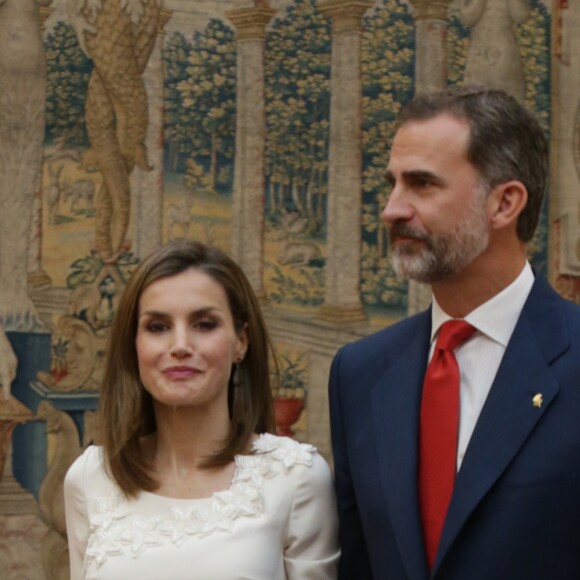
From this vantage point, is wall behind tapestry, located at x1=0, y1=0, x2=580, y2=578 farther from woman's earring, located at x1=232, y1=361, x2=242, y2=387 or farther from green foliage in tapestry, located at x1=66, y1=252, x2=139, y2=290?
woman's earring, located at x1=232, y1=361, x2=242, y2=387

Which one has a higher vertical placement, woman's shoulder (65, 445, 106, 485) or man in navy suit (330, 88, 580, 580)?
man in navy suit (330, 88, 580, 580)

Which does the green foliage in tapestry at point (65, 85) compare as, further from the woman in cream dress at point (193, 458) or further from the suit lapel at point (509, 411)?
the suit lapel at point (509, 411)

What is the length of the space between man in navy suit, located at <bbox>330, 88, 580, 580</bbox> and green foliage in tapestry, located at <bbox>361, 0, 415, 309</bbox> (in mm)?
4434

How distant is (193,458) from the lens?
3.53m

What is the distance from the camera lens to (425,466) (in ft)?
10.7

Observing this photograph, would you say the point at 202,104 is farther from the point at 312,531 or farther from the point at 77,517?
the point at 312,531

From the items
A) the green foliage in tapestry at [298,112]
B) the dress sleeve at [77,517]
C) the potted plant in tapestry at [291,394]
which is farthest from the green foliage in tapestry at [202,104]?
the dress sleeve at [77,517]

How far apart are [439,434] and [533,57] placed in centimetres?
511

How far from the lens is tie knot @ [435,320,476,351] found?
3.27 metres

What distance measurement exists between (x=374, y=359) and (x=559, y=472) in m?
0.65

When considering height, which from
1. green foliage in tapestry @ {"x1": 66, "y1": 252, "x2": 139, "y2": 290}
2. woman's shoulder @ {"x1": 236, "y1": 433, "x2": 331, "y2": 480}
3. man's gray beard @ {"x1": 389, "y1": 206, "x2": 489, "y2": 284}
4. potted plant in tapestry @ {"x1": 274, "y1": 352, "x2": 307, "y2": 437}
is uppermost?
man's gray beard @ {"x1": 389, "y1": 206, "x2": 489, "y2": 284}

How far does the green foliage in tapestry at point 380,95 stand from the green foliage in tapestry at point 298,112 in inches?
9.3

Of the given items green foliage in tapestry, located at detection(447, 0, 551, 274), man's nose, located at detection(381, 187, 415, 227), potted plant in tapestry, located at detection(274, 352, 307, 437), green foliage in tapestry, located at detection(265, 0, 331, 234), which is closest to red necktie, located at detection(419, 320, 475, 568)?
man's nose, located at detection(381, 187, 415, 227)

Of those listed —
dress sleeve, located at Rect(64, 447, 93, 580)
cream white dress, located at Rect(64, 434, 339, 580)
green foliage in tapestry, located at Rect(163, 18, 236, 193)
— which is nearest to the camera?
cream white dress, located at Rect(64, 434, 339, 580)
